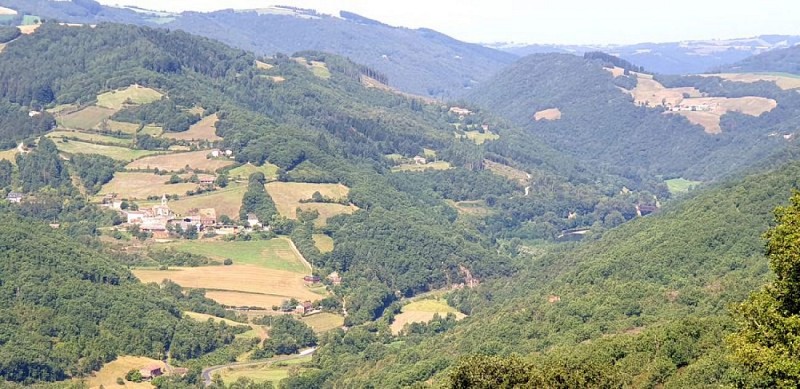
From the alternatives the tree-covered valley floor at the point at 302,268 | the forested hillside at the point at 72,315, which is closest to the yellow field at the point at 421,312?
the tree-covered valley floor at the point at 302,268

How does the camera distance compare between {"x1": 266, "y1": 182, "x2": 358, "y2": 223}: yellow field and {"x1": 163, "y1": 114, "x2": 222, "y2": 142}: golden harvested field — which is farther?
{"x1": 163, "y1": 114, "x2": 222, "y2": 142}: golden harvested field

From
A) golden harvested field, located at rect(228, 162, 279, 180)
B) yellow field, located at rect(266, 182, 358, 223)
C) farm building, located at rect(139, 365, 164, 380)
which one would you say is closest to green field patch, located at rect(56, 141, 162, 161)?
golden harvested field, located at rect(228, 162, 279, 180)

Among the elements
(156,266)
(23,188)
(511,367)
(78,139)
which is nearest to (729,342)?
(511,367)

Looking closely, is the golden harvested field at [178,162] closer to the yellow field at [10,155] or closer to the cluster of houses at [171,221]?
the cluster of houses at [171,221]

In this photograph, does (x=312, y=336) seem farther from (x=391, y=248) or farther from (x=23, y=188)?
(x=23, y=188)

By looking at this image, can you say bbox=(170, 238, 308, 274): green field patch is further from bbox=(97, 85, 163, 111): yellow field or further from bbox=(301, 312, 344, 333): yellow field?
bbox=(97, 85, 163, 111): yellow field

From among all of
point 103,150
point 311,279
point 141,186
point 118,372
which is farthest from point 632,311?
point 103,150
